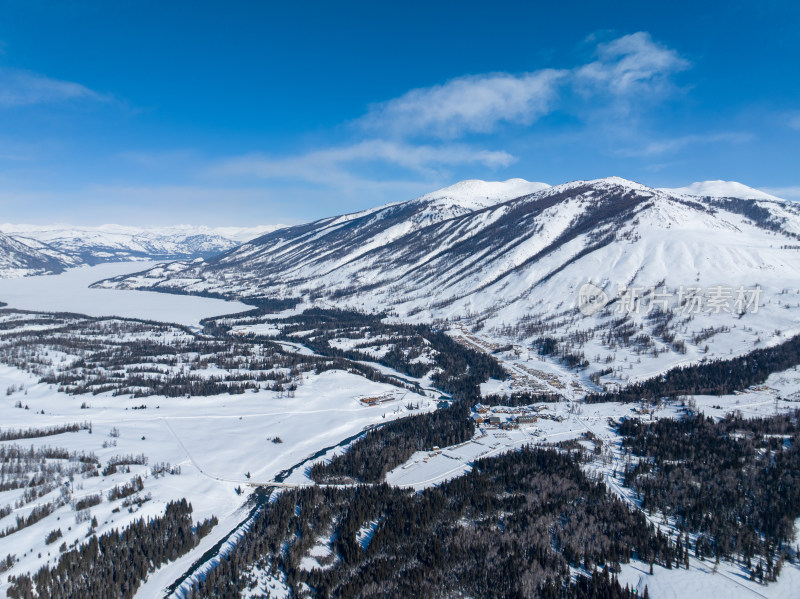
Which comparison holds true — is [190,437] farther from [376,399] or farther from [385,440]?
[376,399]

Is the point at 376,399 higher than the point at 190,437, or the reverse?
the point at 376,399

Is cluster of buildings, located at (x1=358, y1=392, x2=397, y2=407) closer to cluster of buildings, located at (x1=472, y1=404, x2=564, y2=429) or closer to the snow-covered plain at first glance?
the snow-covered plain

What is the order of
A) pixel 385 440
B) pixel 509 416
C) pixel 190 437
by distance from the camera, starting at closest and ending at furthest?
Answer: pixel 385 440 → pixel 190 437 → pixel 509 416

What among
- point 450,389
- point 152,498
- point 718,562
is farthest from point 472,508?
point 450,389

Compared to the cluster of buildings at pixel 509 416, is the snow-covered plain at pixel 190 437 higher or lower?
lower

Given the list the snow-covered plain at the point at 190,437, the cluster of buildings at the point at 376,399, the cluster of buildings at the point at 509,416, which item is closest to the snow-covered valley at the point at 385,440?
the snow-covered plain at the point at 190,437

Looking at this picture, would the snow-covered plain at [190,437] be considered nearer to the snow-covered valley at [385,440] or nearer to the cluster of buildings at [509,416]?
the snow-covered valley at [385,440]

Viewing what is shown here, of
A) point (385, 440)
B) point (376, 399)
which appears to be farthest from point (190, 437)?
point (376, 399)

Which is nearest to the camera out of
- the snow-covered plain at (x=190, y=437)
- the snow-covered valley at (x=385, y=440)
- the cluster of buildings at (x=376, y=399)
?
the snow-covered valley at (x=385, y=440)

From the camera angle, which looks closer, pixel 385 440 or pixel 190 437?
pixel 385 440

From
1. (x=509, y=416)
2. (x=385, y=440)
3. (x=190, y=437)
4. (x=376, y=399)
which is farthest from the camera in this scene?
(x=376, y=399)

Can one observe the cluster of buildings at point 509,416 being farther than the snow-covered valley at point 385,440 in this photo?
Answer: Yes
